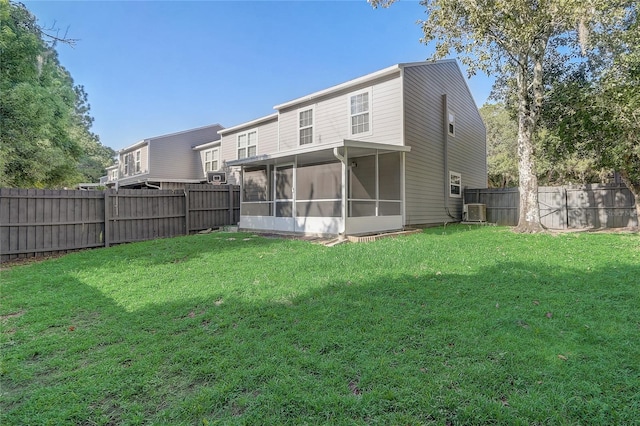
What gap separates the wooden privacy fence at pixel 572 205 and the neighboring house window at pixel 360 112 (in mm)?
6355

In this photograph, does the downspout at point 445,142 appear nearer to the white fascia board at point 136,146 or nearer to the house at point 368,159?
the house at point 368,159

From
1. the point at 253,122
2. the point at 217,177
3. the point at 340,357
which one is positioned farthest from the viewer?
the point at 217,177

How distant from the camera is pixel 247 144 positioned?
680 inches

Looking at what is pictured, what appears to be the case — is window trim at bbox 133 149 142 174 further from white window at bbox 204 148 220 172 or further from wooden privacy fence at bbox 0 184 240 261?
wooden privacy fence at bbox 0 184 240 261

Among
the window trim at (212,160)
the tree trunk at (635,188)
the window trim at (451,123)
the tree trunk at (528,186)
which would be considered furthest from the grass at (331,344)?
the window trim at (212,160)

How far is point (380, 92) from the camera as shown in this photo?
1147cm

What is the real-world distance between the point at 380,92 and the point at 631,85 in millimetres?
6931

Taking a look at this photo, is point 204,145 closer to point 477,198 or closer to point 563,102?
point 477,198

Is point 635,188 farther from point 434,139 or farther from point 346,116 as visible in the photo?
point 346,116

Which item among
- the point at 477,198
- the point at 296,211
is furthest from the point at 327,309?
the point at 477,198

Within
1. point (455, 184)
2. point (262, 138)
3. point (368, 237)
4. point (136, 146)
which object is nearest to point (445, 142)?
point (455, 184)

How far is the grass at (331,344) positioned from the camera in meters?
2.17

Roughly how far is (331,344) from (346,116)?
35.0ft

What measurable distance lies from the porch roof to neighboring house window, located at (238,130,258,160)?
553cm
